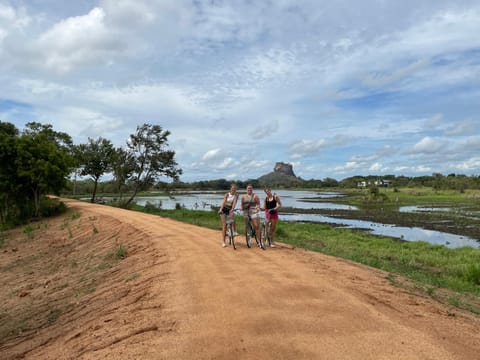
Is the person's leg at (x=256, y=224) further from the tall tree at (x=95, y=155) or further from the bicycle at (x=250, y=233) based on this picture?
the tall tree at (x=95, y=155)

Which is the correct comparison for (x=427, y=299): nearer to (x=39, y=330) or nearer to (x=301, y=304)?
(x=301, y=304)

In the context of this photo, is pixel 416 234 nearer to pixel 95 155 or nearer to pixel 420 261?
pixel 420 261

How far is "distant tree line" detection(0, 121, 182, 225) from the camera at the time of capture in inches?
1077

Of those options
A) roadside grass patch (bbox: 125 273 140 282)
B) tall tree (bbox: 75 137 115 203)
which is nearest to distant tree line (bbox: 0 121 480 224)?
tall tree (bbox: 75 137 115 203)

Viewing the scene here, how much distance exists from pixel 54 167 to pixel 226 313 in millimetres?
26258

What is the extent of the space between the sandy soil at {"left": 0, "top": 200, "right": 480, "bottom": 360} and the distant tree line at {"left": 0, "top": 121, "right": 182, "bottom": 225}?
16.9 metres

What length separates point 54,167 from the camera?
92.6 feet

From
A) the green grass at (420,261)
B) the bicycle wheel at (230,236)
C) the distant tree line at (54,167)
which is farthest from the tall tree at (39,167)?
the bicycle wheel at (230,236)

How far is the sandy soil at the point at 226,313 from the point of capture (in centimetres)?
512

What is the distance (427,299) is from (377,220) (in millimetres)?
29935

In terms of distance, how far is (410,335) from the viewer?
5.55m

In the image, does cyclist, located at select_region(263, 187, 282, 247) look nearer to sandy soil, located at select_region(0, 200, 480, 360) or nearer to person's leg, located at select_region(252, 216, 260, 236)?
person's leg, located at select_region(252, 216, 260, 236)

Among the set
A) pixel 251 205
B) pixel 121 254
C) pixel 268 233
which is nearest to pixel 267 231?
pixel 268 233

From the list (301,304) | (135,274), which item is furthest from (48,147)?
(301,304)
